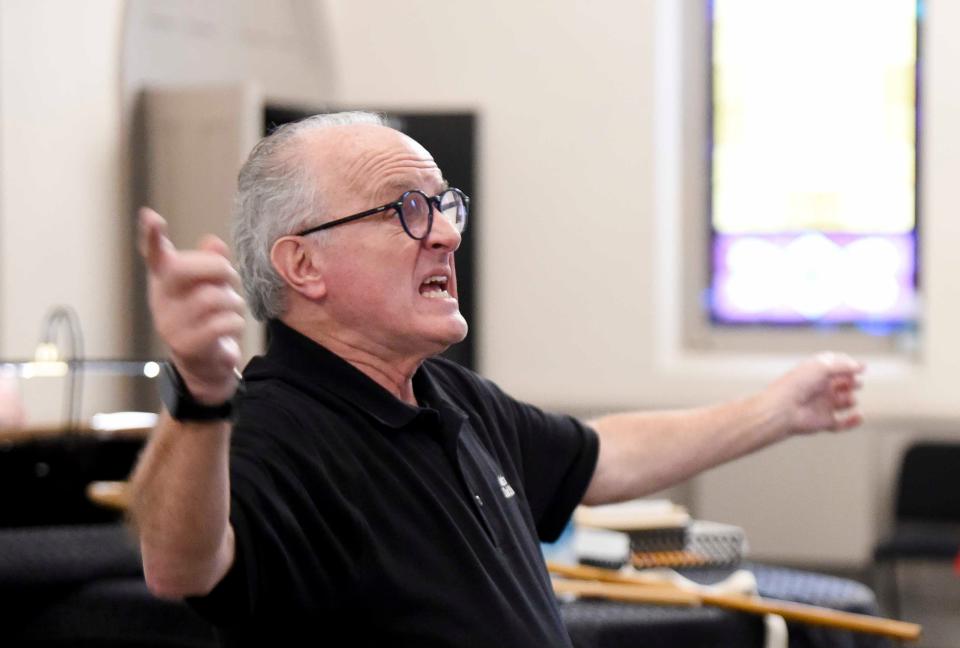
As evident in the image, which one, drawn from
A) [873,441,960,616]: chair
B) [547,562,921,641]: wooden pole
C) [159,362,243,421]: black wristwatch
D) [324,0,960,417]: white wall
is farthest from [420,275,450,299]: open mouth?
[324,0,960,417]: white wall

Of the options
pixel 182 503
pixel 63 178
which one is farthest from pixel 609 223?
pixel 182 503

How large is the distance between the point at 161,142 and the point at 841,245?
2717 millimetres

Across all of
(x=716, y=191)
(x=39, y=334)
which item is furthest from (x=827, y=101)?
(x=39, y=334)

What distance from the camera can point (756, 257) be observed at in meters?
6.07

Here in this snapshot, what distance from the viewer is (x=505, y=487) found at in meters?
1.87

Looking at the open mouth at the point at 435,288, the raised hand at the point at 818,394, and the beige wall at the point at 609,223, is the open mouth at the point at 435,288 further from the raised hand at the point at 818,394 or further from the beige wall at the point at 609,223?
the beige wall at the point at 609,223

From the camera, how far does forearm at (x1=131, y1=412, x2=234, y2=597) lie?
1.28m

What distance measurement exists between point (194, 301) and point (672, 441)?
1168 mm

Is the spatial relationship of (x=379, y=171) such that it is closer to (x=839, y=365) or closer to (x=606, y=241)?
(x=839, y=365)

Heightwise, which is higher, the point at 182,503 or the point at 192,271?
the point at 192,271

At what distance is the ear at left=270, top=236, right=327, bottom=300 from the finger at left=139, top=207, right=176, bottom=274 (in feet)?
1.97

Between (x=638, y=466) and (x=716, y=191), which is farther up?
(x=716, y=191)

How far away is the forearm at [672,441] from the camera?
2182 mm

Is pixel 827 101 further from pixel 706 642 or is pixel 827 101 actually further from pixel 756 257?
pixel 706 642
